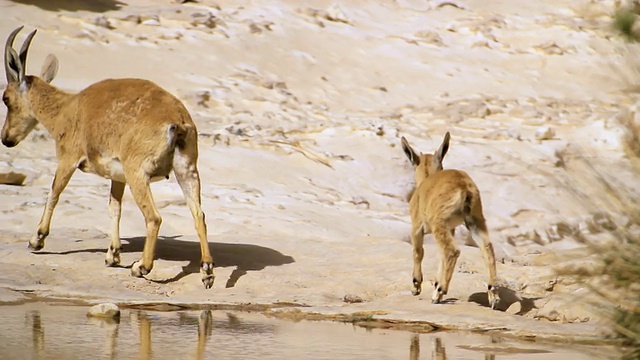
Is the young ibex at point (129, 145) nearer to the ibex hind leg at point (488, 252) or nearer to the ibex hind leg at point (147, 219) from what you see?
the ibex hind leg at point (147, 219)

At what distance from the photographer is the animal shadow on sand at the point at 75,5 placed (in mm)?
24891

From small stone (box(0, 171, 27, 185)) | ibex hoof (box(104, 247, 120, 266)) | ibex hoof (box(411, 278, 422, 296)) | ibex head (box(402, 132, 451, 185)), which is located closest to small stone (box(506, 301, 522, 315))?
ibex hoof (box(411, 278, 422, 296))

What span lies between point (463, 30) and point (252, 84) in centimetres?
765

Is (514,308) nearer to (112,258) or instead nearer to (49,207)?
(112,258)

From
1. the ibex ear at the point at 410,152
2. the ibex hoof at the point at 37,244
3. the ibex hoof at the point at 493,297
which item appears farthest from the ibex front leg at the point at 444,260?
the ibex hoof at the point at 37,244

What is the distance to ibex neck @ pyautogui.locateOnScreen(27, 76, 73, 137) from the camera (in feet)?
42.9

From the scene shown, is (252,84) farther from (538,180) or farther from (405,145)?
(405,145)

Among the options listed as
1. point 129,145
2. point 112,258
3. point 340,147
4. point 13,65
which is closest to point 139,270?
point 112,258

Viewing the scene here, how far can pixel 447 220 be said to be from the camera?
11086 mm

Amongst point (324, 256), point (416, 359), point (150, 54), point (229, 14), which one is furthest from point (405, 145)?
point (229, 14)

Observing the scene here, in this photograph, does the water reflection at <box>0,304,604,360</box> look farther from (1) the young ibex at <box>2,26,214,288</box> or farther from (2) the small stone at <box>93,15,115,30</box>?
(2) the small stone at <box>93,15,115,30</box>

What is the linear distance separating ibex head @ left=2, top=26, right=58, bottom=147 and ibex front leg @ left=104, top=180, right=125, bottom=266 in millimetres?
1517

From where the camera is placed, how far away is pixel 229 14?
26250 millimetres

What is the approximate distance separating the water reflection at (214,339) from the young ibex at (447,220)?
128 cm
